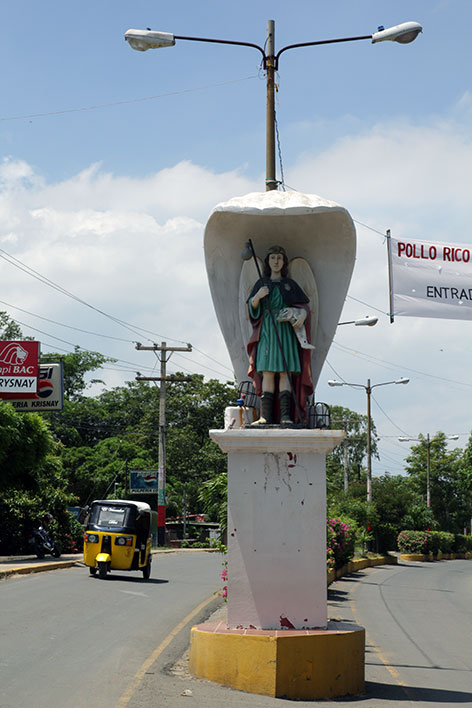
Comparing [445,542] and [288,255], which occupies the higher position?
[288,255]

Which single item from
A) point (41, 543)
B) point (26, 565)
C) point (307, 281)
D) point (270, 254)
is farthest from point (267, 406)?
point (41, 543)

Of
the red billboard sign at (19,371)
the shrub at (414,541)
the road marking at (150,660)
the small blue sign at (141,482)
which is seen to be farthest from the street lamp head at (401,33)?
the shrub at (414,541)

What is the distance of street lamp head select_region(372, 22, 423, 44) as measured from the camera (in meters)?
10.3

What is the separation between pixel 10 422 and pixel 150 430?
37846 mm

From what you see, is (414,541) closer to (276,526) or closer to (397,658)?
(397,658)

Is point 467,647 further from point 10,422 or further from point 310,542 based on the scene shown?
point 10,422

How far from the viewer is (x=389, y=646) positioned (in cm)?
1267

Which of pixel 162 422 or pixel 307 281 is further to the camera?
pixel 162 422

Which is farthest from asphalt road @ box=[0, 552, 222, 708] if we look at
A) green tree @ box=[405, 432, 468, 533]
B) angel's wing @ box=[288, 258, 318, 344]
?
green tree @ box=[405, 432, 468, 533]

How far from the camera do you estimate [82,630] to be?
11961 millimetres

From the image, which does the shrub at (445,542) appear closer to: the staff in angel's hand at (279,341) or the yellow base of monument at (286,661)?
the staff in angel's hand at (279,341)

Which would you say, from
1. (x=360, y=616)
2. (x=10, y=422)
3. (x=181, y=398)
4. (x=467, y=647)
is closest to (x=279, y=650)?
(x=467, y=647)

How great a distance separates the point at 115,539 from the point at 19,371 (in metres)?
12.7

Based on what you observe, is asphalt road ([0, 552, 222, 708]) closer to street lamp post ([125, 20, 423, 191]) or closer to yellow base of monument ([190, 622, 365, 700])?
yellow base of monument ([190, 622, 365, 700])
